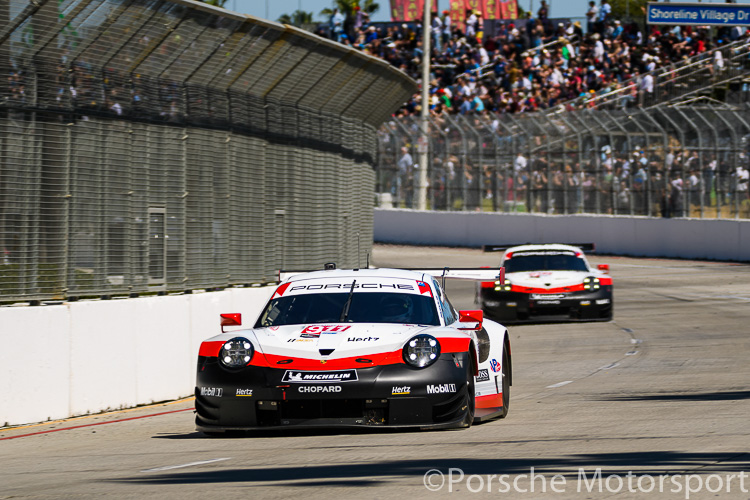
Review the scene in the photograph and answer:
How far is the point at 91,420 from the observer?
35.3ft

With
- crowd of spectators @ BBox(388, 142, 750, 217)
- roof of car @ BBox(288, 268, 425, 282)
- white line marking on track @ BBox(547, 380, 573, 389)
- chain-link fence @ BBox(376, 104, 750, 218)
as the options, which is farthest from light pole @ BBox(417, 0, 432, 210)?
roof of car @ BBox(288, 268, 425, 282)

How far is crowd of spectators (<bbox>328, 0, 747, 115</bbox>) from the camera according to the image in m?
43.8

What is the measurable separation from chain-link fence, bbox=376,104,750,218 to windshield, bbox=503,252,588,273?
14759 millimetres

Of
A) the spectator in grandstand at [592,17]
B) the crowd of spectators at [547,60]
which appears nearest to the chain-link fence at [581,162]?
the crowd of spectators at [547,60]

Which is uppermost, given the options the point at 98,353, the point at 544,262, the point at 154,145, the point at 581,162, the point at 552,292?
the point at 581,162

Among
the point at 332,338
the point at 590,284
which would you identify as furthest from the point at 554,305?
the point at 332,338

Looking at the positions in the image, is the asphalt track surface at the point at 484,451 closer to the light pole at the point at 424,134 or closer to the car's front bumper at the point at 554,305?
the car's front bumper at the point at 554,305

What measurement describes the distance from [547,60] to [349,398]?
38.2 metres

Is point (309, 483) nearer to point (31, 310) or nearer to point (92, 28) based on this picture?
point (31, 310)

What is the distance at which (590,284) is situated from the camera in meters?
19.9

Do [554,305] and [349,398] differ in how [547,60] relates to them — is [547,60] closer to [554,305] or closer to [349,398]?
[554,305]

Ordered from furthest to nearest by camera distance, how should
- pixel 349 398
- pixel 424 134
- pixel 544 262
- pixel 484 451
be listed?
pixel 424 134 → pixel 544 262 → pixel 349 398 → pixel 484 451

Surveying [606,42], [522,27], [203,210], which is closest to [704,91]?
[606,42]

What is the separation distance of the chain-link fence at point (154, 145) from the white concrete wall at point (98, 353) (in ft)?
0.75
